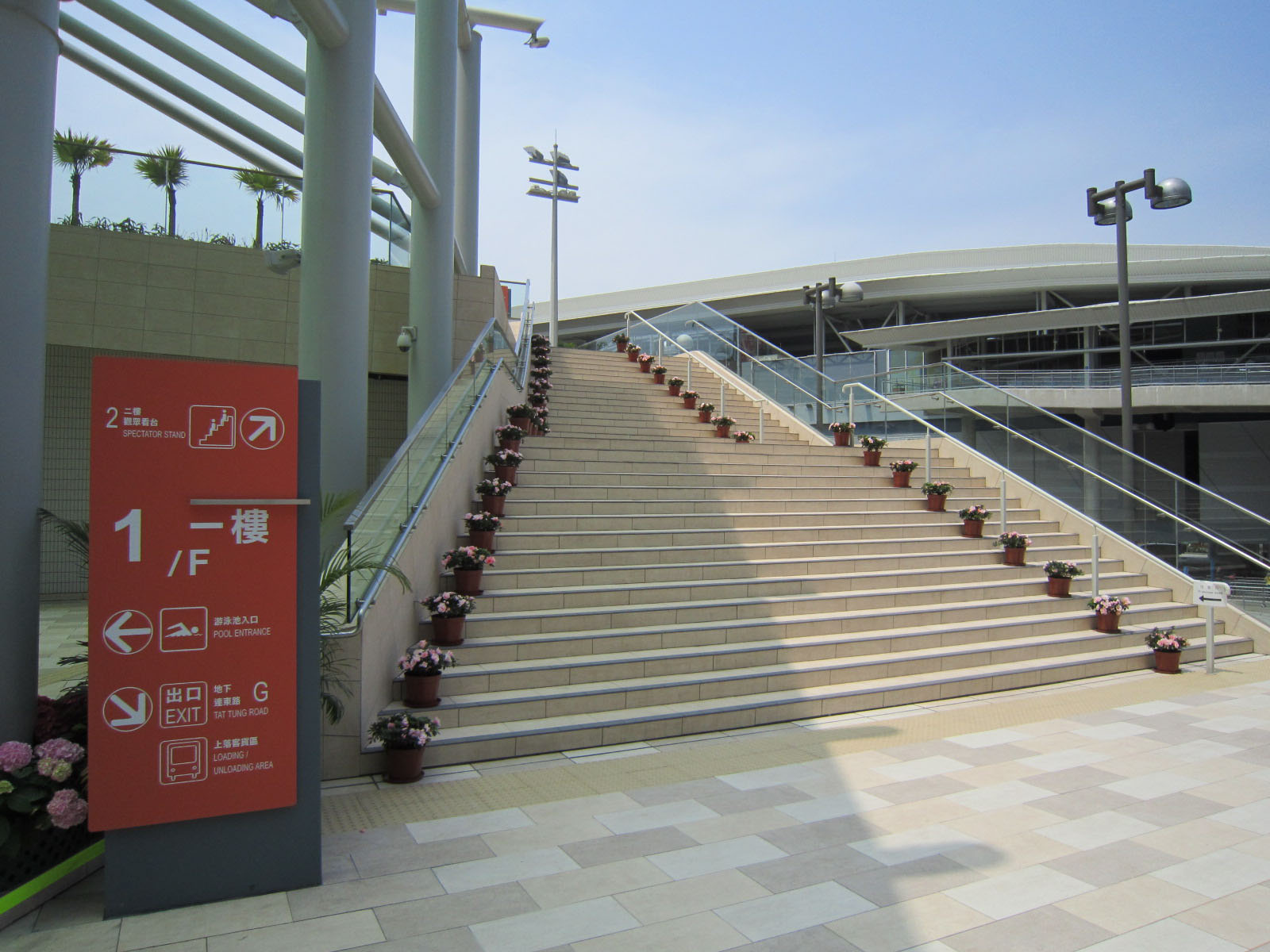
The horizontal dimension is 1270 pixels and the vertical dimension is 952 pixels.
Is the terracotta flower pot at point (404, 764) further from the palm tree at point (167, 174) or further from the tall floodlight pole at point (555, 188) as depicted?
the tall floodlight pole at point (555, 188)

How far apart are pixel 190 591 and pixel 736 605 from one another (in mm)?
5601

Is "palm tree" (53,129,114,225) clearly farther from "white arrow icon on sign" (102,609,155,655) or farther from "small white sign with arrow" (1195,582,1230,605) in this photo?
"small white sign with arrow" (1195,582,1230,605)

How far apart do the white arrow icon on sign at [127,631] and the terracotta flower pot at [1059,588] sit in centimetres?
963

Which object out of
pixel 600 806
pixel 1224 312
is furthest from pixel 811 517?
pixel 1224 312

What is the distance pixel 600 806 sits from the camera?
17.4 feet

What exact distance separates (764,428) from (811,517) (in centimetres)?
543

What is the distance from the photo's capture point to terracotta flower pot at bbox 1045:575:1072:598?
10289 millimetres

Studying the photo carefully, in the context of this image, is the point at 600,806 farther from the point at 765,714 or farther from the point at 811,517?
the point at 811,517

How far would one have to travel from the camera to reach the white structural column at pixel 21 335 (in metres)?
4.33

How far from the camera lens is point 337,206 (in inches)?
357

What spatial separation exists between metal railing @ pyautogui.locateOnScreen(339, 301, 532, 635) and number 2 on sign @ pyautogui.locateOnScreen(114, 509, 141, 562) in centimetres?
201

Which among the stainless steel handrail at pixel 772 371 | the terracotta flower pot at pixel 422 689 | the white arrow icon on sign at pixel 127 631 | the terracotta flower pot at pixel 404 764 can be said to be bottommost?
the terracotta flower pot at pixel 404 764

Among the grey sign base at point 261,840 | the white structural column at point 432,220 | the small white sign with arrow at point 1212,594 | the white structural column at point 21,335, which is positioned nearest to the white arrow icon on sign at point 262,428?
the grey sign base at point 261,840

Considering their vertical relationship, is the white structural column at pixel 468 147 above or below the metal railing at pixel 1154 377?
above
